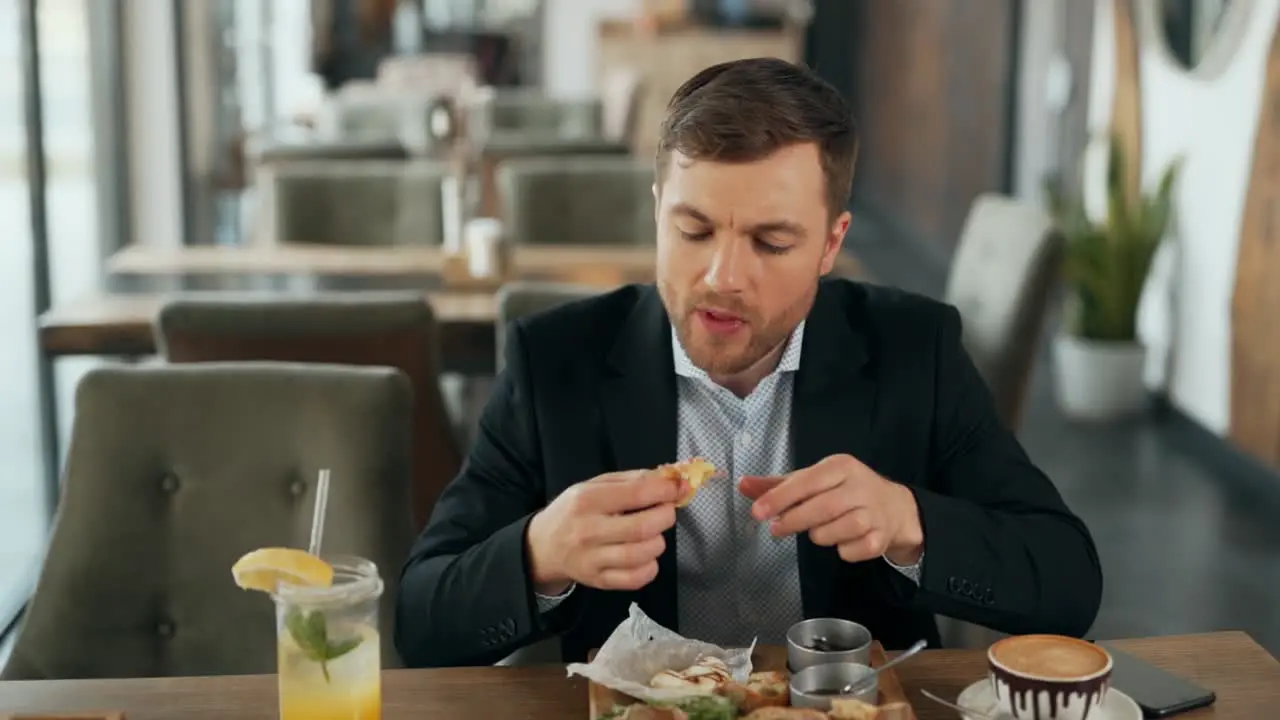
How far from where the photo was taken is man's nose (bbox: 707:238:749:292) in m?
1.55

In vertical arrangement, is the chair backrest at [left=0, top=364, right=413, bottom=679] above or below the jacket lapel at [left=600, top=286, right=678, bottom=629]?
below

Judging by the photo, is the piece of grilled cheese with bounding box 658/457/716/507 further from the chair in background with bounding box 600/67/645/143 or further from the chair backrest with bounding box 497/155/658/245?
the chair in background with bounding box 600/67/645/143

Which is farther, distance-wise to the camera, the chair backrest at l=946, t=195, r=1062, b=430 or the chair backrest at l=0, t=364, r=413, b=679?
the chair backrest at l=946, t=195, r=1062, b=430

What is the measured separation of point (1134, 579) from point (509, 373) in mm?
2709

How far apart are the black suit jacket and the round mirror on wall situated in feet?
11.9

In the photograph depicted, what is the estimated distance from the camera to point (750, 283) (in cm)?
156

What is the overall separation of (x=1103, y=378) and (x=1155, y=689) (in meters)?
4.29

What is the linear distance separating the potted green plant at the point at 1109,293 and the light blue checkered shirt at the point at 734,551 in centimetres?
382

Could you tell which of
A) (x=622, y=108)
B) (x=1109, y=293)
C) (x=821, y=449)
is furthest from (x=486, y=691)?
(x=622, y=108)

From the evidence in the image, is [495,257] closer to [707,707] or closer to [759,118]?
[759,118]

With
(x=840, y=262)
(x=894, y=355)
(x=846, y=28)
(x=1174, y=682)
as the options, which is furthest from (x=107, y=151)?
(x=846, y=28)

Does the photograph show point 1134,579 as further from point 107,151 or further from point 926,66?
point 926,66

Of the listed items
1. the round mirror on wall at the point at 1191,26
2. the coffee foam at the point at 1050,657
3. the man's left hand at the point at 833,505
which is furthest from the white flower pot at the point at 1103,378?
the coffee foam at the point at 1050,657

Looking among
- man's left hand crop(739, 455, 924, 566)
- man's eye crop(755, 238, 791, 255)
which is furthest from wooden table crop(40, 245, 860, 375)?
man's left hand crop(739, 455, 924, 566)
